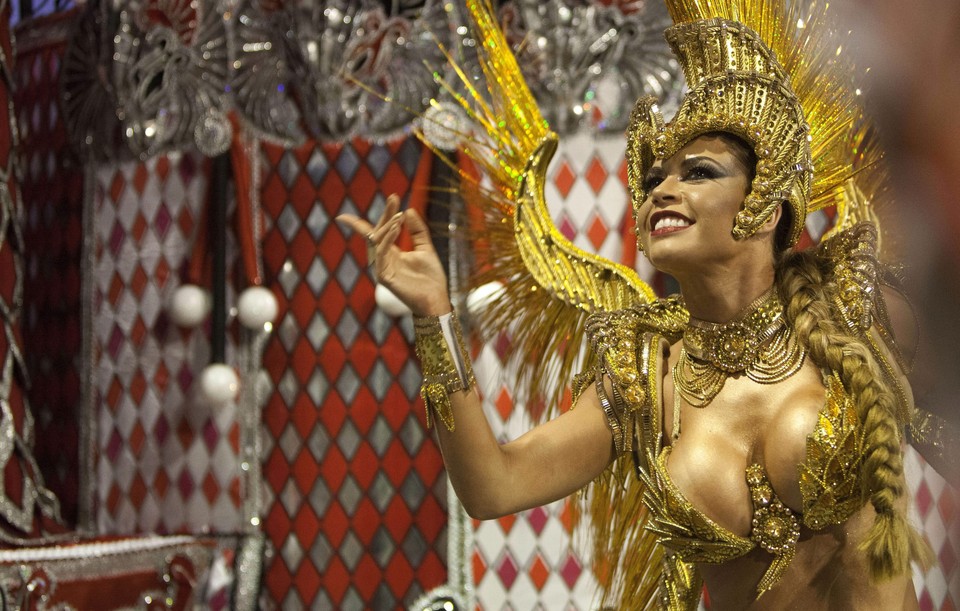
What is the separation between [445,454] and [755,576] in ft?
1.50

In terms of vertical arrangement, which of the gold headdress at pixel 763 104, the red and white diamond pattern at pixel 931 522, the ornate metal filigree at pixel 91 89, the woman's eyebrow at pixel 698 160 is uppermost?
the ornate metal filigree at pixel 91 89

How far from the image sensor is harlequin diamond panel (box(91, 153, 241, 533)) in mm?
3447

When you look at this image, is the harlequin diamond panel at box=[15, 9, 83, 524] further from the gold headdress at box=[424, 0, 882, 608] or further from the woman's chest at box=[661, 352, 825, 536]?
the woman's chest at box=[661, 352, 825, 536]

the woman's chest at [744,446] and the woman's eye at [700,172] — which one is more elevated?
the woman's eye at [700,172]

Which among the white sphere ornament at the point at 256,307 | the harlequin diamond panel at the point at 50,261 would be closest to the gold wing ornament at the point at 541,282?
the white sphere ornament at the point at 256,307

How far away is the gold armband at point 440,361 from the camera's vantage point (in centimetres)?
150

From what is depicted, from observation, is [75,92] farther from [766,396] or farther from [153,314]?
[766,396]

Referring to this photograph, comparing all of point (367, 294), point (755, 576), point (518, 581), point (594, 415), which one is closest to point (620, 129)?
point (367, 294)

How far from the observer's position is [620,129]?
120 inches

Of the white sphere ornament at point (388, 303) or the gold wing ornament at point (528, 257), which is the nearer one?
the gold wing ornament at point (528, 257)

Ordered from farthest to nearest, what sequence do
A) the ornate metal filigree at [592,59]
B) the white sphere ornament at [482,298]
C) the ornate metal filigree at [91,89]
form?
the ornate metal filigree at [91,89]
the ornate metal filigree at [592,59]
the white sphere ornament at [482,298]

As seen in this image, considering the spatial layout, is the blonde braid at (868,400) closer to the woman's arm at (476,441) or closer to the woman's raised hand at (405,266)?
the woman's arm at (476,441)

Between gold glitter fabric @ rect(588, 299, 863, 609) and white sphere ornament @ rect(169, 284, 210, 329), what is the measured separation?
1.93 meters

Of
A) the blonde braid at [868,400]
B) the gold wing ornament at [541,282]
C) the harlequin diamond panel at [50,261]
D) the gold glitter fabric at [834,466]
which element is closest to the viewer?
the blonde braid at [868,400]
